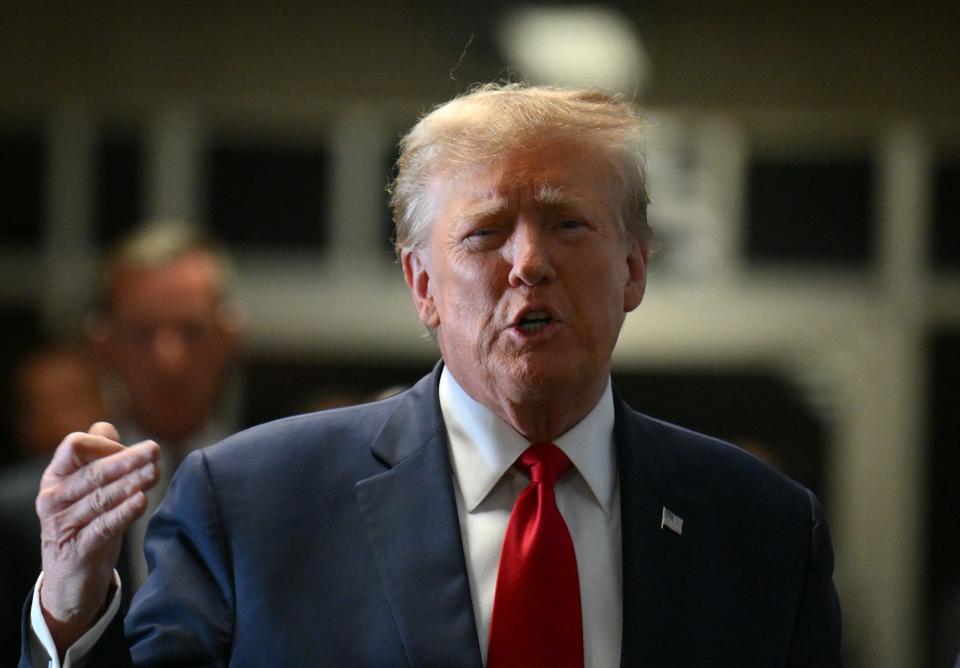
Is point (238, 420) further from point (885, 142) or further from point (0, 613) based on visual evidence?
point (0, 613)

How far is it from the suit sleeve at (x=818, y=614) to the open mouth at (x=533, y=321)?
0.49 metres

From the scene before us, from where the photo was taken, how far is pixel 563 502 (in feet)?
6.85

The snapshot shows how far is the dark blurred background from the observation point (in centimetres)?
694

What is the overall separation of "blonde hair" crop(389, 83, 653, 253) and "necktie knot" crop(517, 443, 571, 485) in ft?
1.09

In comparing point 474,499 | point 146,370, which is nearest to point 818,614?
point 474,499

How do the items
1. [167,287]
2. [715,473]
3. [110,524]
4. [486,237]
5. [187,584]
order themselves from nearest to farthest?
[110,524], [187,584], [486,237], [715,473], [167,287]

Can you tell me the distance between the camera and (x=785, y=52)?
7.09 meters

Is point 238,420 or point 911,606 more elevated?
point 238,420

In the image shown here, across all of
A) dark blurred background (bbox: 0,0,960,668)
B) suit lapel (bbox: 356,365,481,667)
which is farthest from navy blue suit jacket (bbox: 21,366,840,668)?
dark blurred background (bbox: 0,0,960,668)

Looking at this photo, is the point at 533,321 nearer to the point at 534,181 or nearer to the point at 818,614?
the point at 534,181

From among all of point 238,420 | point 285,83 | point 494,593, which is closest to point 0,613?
point 494,593

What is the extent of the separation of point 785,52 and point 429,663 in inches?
222

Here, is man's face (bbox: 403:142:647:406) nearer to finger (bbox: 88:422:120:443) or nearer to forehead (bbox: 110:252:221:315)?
finger (bbox: 88:422:120:443)

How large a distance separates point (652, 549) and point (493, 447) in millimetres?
249
